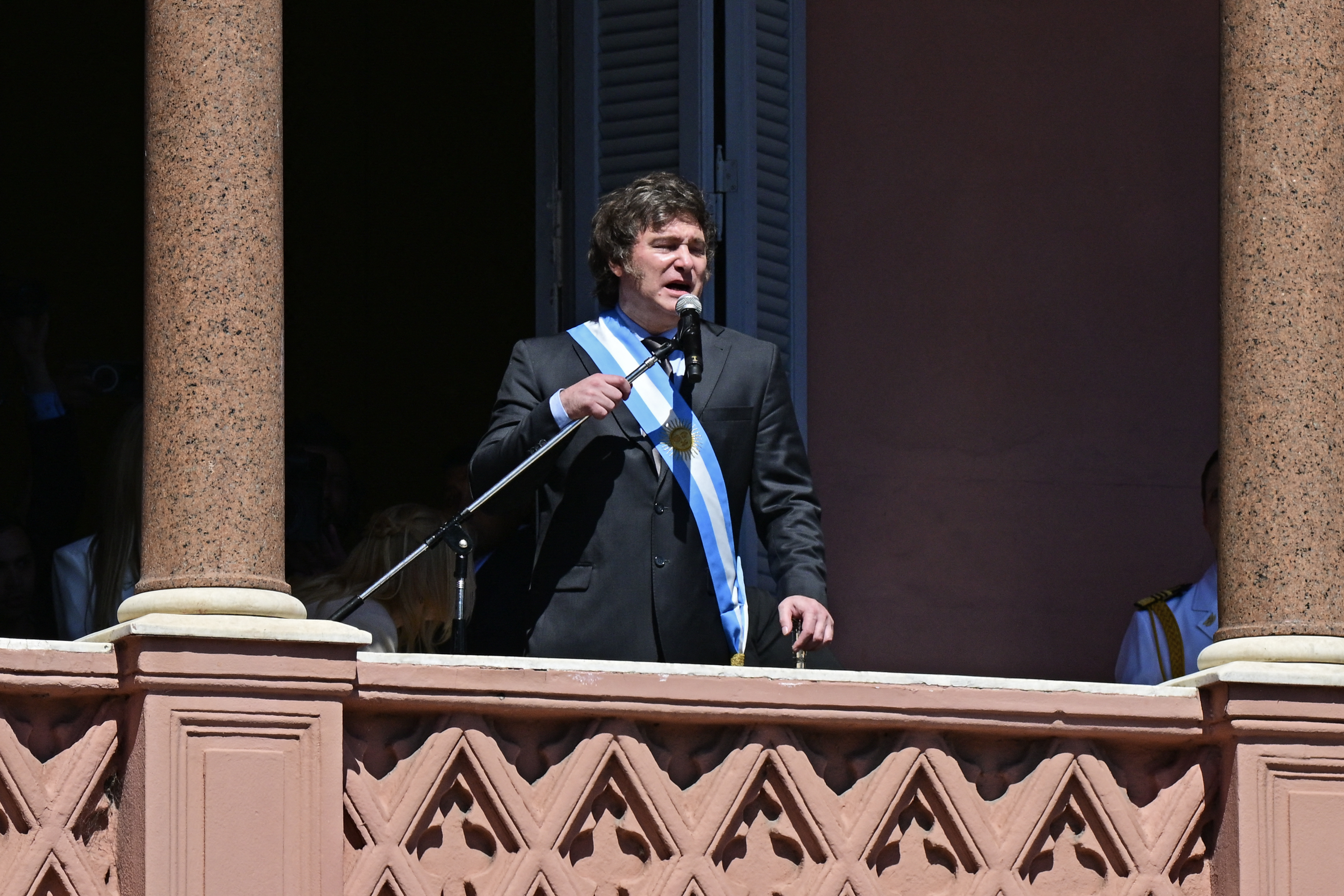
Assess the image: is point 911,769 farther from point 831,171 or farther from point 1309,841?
point 831,171

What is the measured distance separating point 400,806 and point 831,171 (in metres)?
3.33

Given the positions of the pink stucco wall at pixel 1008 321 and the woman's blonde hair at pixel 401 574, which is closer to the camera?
the woman's blonde hair at pixel 401 574

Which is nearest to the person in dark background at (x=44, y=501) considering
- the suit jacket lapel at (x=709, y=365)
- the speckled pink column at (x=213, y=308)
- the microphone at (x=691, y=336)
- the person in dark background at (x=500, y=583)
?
the person in dark background at (x=500, y=583)

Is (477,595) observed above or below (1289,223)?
below

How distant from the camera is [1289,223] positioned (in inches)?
248

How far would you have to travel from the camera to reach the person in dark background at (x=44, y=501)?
22.7ft

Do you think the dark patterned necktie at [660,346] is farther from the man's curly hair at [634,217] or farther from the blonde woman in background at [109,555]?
the blonde woman in background at [109,555]

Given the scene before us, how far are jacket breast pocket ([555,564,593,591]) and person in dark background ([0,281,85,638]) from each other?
148cm

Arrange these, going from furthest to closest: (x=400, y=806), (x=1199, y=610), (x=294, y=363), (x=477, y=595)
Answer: (x=294, y=363), (x=1199, y=610), (x=477, y=595), (x=400, y=806)

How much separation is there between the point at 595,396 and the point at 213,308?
811 mm

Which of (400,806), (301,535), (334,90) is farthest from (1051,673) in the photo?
(334,90)

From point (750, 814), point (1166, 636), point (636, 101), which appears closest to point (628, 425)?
point (750, 814)

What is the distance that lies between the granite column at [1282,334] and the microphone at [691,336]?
1.23m

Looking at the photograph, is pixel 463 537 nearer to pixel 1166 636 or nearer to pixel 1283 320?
pixel 1283 320
